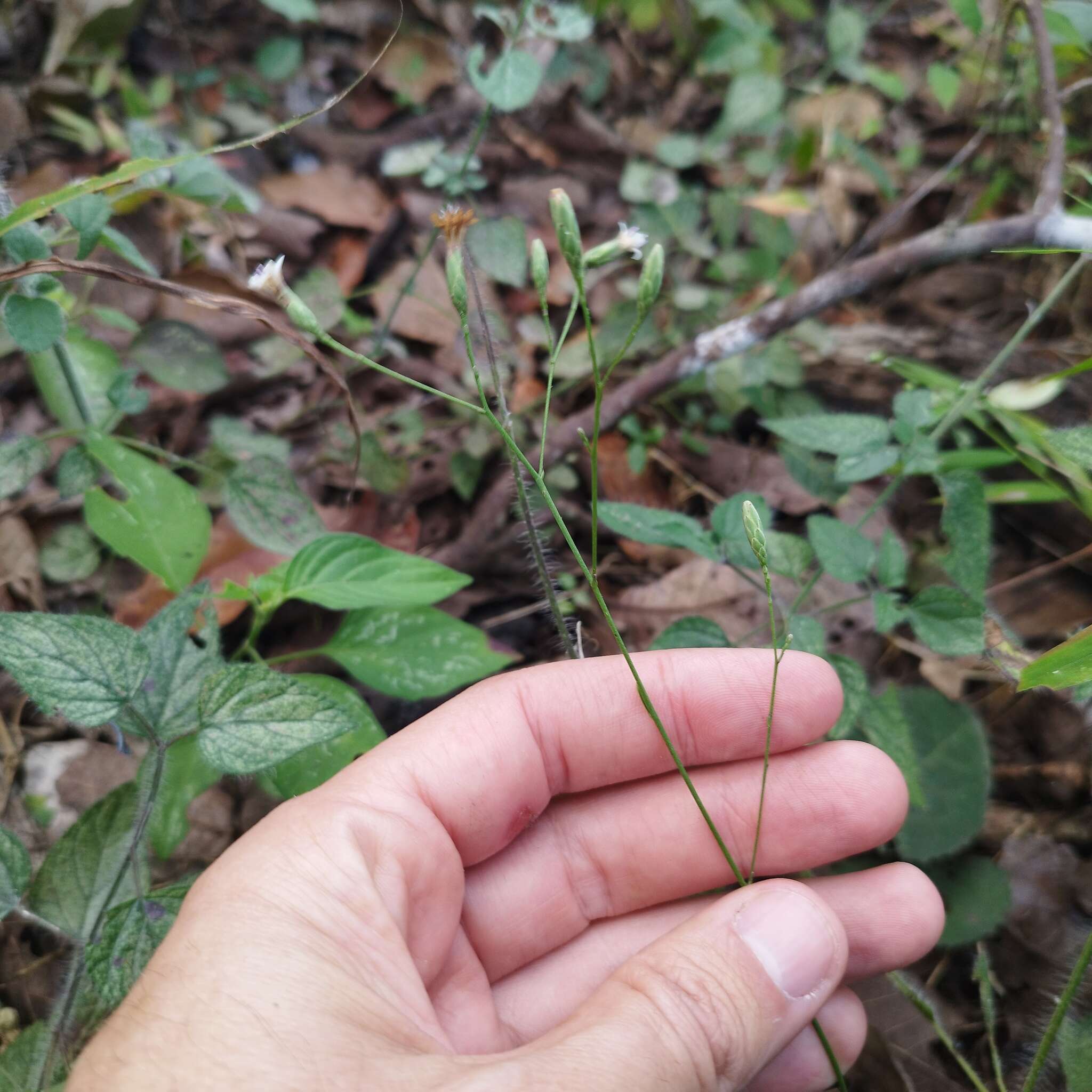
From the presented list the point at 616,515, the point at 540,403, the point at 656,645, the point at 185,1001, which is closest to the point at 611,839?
the point at 656,645

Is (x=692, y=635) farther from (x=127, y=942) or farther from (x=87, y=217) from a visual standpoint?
(x=87, y=217)

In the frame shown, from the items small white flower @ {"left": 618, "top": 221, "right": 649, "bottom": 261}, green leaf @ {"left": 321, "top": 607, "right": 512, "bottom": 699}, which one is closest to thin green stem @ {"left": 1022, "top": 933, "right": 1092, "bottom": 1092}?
green leaf @ {"left": 321, "top": 607, "right": 512, "bottom": 699}

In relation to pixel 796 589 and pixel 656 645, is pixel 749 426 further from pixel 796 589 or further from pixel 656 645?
pixel 656 645

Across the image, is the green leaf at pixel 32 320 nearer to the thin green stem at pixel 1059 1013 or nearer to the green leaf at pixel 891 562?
the green leaf at pixel 891 562

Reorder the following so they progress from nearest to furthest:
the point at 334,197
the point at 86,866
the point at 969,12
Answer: the point at 86,866 < the point at 969,12 < the point at 334,197

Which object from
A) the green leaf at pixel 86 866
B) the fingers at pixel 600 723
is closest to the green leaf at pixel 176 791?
the green leaf at pixel 86 866

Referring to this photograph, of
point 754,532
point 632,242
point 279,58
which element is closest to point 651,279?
point 632,242
